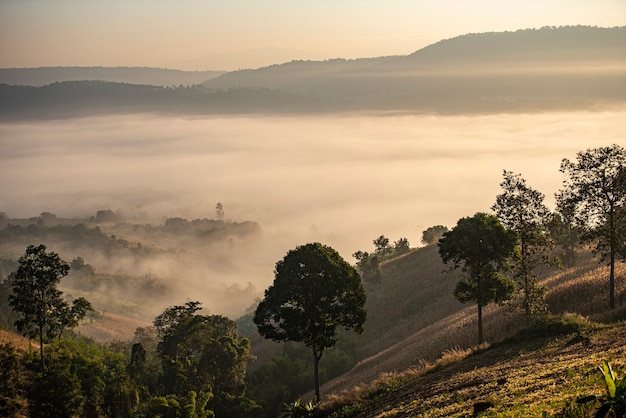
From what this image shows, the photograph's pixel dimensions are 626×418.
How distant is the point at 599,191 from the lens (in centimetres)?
4641

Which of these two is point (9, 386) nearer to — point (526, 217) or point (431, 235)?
point (526, 217)

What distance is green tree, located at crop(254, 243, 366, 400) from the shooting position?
1758 inches

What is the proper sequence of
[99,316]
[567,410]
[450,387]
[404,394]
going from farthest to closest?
[99,316] < [404,394] < [450,387] < [567,410]

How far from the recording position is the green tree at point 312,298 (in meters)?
44.7

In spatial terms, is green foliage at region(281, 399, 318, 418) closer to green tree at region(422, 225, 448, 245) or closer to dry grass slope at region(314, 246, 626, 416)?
dry grass slope at region(314, 246, 626, 416)

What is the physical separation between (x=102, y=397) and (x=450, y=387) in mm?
36994

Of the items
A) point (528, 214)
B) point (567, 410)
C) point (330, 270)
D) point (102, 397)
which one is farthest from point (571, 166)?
point (102, 397)

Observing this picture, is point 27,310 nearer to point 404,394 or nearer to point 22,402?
point 22,402

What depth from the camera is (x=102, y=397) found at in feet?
192

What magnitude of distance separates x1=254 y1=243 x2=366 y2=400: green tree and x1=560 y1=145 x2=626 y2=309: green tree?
16895 millimetres

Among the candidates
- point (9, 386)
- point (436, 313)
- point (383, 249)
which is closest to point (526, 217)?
point (436, 313)

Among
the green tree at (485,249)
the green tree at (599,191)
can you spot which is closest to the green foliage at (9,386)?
the green tree at (485,249)

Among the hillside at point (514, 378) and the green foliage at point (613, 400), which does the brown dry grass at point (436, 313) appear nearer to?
the hillside at point (514, 378)

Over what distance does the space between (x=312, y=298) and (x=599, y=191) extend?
21.7 m
